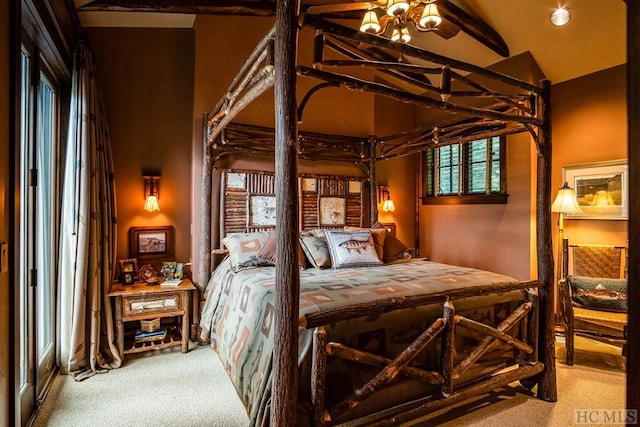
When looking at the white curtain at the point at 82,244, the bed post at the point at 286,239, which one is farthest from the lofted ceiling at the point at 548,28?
the bed post at the point at 286,239

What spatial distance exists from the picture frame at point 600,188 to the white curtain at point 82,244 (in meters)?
4.86

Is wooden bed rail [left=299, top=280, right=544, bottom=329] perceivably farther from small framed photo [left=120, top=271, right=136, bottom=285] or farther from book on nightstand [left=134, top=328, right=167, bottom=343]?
small framed photo [left=120, top=271, right=136, bottom=285]

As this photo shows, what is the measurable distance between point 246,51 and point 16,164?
284cm

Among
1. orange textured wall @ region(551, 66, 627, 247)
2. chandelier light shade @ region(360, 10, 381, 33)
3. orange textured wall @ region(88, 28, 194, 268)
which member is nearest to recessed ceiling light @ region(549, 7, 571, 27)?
orange textured wall @ region(551, 66, 627, 247)

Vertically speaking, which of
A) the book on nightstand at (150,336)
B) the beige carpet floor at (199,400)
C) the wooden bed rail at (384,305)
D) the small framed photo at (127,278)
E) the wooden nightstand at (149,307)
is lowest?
the beige carpet floor at (199,400)

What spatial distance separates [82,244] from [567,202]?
460 centimetres

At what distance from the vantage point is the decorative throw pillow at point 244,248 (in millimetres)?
3109

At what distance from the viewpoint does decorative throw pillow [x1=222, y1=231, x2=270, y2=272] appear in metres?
3.11

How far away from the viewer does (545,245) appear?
263 centimetres

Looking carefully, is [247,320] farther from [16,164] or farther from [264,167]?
[264,167]

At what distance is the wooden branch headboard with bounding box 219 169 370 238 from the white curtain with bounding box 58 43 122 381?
1.18 m

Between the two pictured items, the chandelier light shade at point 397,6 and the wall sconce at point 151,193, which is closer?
the chandelier light shade at point 397,6

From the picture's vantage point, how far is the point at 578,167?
3.88m

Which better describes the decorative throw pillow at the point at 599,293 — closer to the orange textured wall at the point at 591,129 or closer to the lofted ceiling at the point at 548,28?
the orange textured wall at the point at 591,129
